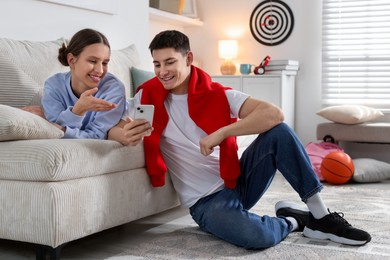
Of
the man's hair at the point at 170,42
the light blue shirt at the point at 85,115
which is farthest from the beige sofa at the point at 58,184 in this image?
the man's hair at the point at 170,42

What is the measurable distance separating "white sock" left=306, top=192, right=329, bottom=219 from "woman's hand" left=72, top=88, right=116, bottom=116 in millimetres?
926

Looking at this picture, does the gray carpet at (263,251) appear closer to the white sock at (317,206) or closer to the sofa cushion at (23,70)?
the white sock at (317,206)

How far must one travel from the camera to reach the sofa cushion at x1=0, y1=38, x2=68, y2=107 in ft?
8.96

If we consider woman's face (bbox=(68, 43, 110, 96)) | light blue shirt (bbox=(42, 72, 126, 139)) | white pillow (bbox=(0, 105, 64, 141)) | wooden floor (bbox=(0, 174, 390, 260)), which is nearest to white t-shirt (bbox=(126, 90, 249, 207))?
light blue shirt (bbox=(42, 72, 126, 139))

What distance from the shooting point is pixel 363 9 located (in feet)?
18.2

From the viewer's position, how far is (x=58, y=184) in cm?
204

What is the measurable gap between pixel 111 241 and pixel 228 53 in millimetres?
3689

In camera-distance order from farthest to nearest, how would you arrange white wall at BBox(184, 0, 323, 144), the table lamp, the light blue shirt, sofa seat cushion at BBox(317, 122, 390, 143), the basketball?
the table lamp → white wall at BBox(184, 0, 323, 144) → sofa seat cushion at BBox(317, 122, 390, 143) → the basketball → the light blue shirt

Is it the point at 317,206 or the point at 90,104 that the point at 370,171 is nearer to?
the point at 317,206

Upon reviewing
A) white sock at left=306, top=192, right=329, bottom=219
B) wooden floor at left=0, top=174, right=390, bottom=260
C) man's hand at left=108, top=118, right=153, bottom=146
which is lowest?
wooden floor at left=0, top=174, right=390, bottom=260

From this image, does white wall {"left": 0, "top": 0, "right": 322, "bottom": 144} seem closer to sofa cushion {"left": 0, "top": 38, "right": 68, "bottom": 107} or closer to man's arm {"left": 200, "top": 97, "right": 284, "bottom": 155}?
sofa cushion {"left": 0, "top": 38, "right": 68, "bottom": 107}

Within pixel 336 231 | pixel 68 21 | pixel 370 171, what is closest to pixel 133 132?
pixel 336 231

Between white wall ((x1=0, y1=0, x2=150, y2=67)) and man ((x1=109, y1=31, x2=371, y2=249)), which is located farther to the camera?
white wall ((x1=0, y1=0, x2=150, y2=67))

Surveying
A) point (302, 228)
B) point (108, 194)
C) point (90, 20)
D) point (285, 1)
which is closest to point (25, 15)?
point (90, 20)
